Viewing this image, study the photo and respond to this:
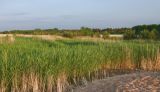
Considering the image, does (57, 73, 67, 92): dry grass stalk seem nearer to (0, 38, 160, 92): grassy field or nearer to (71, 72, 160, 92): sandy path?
(0, 38, 160, 92): grassy field

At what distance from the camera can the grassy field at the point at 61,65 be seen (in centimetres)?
912

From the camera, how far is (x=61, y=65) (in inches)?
400

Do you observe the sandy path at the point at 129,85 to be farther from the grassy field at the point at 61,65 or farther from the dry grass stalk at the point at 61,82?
the grassy field at the point at 61,65

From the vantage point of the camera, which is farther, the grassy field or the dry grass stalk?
the dry grass stalk

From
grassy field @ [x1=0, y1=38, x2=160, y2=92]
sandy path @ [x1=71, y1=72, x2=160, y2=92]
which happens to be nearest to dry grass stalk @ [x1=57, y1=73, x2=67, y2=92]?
grassy field @ [x1=0, y1=38, x2=160, y2=92]

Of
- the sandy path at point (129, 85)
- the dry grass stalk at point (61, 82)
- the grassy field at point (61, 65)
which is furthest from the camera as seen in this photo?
the dry grass stalk at point (61, 82)

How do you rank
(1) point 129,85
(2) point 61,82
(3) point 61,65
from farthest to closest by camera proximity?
1. (3) point 61,65
2. (2) point 61,82
3. (1) point 129,85

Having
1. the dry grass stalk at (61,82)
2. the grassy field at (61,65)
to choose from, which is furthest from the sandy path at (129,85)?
the grassy field at (61,65)

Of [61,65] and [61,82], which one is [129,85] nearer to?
[61,82]

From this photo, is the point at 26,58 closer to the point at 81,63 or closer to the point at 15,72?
the point at 15,72

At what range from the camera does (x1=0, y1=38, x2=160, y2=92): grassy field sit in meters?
9.12

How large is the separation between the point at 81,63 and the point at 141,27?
3360 cm

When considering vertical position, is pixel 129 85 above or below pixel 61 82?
above

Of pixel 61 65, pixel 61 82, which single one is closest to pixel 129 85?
pixel 61 82
